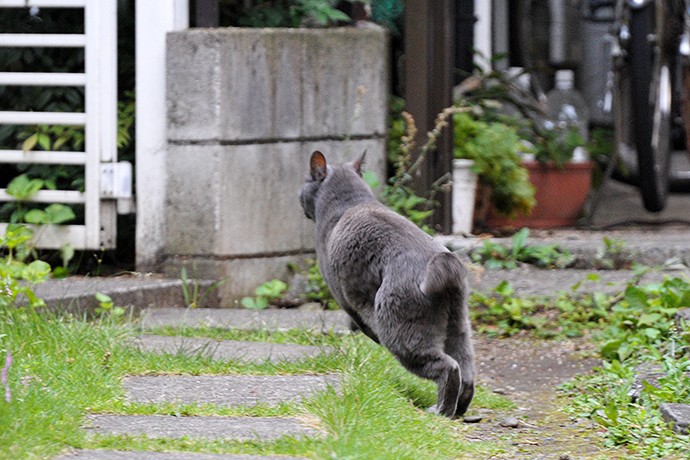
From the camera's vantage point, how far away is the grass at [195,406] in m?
3.12

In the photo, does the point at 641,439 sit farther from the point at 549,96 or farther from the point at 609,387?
the point at 549,96

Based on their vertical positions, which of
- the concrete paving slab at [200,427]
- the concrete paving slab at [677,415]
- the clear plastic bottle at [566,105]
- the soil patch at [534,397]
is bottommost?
the soil patch at [534,397]

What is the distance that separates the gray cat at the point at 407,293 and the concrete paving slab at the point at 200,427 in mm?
653

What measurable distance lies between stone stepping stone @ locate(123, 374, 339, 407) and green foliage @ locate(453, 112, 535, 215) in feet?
9.77

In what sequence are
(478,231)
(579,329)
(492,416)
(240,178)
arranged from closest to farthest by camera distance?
(492,416) → (579,329) → (240,178) → (478,231)

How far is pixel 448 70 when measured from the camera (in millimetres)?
6527

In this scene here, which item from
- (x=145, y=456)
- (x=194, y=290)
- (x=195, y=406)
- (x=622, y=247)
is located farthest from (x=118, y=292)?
(x=622, y=247)

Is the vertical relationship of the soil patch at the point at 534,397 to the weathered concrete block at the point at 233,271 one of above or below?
below

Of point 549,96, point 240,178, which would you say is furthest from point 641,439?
point 549,96

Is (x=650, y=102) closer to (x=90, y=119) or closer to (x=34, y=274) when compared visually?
(x=90, y=119)

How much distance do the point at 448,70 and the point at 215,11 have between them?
4.52 ft

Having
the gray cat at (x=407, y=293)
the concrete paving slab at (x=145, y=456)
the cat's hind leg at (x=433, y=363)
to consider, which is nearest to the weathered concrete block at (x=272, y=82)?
the gray cat at (x=407, y=293)

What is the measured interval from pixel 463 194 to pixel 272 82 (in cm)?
144

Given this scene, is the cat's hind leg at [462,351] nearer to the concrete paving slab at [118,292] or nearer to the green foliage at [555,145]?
the concrete paving slab at [118,292]
